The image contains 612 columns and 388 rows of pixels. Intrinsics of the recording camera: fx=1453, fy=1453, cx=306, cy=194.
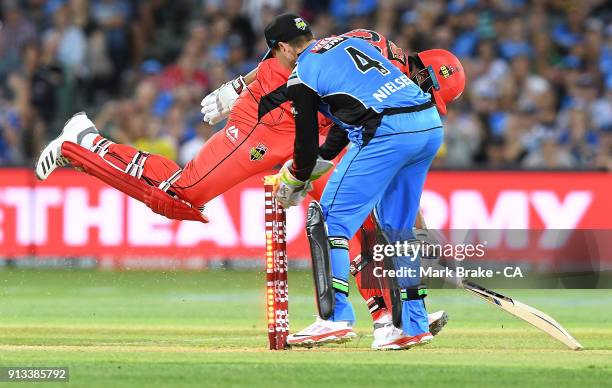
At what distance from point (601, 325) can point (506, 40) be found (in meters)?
8.15

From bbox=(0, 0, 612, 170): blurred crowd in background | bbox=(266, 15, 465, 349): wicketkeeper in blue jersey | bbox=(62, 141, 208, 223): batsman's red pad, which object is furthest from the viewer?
bbox=(0, 0, 612, 170): blurred crowd in background

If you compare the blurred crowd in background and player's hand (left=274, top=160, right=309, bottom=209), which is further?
the blurred crowd in background

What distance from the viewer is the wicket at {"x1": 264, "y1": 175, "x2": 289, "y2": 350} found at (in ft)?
29.8

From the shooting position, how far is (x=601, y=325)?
1172 centimetres

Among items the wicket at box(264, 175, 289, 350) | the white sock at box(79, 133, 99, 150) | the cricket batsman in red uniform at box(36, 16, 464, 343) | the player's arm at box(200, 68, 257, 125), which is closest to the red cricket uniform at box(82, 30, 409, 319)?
the cricket batsman in red uniform at box(36, 16, 464, 343)

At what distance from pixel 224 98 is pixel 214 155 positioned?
518mm

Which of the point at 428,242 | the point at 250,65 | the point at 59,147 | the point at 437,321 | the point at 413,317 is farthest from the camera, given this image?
the point at 250,65

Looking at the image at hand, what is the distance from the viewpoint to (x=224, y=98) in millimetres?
10672

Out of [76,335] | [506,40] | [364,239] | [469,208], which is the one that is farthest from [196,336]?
[506,40]

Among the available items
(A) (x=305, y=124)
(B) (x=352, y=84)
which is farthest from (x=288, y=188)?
(B) (x=352, y=84)

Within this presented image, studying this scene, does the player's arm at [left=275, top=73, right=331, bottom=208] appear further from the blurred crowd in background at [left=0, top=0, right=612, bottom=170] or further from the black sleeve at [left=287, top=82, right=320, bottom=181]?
the blurred crowd in background at [left=0, top=0, right=612, bottom=170]

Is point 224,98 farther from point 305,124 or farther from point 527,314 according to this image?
point 527,314

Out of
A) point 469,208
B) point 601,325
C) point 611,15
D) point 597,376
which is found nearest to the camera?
point 597,376

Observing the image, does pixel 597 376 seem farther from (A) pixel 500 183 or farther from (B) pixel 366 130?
(A) pixel 500 183
